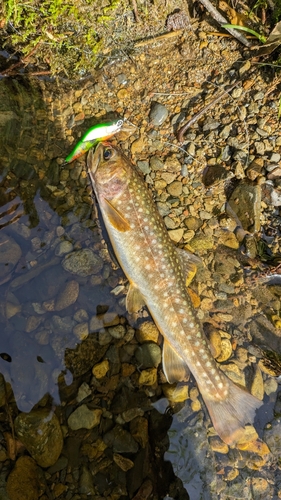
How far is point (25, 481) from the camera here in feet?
12.6

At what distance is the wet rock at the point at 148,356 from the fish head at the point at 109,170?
1741mm

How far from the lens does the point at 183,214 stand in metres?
4.79

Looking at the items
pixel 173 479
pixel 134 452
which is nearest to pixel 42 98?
pixel 134 452

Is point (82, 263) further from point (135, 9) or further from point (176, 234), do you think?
point (135, 9)

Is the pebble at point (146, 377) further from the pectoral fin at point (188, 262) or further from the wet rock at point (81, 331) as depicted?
the pectoral fin at point (188, 262)

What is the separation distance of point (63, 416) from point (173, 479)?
1.36 m

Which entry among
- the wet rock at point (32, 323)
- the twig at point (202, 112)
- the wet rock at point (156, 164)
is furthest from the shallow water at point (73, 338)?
the twig at point (202, 112)

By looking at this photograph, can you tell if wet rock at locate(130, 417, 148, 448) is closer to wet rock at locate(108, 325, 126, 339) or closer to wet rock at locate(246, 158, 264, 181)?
wet rock at locate(108, 325, 126, 339)

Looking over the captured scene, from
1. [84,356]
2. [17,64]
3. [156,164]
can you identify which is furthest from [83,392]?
[17,64]

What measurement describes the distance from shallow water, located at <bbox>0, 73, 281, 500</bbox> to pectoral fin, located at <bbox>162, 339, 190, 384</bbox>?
296 mm

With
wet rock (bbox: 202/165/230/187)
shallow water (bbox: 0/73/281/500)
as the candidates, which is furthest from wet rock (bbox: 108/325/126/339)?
wet rock (bbox: 202/165/230/187)

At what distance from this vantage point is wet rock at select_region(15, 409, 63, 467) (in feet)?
12.9

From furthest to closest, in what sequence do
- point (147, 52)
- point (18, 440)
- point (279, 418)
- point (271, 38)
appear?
point (147, 52) → point (271, 38) → point (279, 418) → point (18, 440)

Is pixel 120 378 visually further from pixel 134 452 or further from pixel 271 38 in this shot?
pixel 271 38
